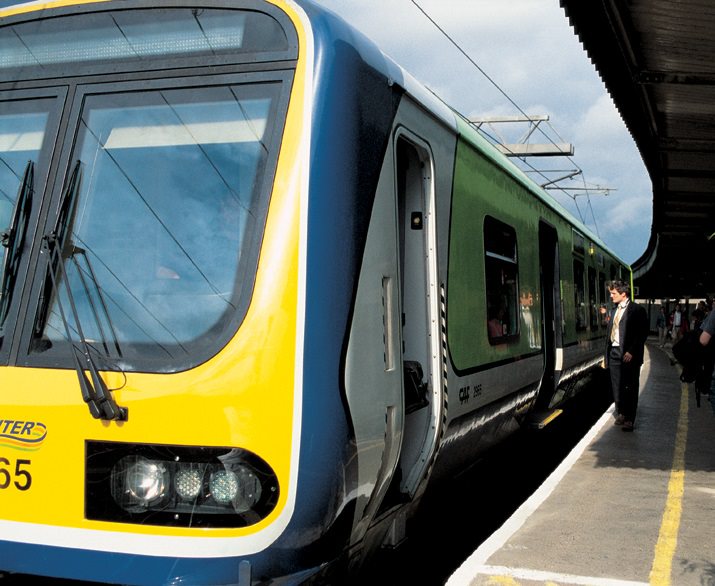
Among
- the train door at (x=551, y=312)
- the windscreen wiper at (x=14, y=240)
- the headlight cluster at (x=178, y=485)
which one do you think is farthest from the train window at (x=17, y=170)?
the train door at (x=551, y=312)

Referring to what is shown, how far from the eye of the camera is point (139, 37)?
12.6 ft

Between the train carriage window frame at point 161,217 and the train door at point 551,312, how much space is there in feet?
20.8

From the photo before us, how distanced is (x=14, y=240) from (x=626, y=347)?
7945 millimetres

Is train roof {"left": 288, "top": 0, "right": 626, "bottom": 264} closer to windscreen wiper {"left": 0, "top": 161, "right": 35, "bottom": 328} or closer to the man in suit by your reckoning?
windscreen wiper {"left": 0, "top": 161, "right": 35, "bottom": 328}

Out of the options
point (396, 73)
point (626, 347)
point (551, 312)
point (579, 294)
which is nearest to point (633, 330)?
point (626, 347)

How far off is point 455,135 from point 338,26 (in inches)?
73.8

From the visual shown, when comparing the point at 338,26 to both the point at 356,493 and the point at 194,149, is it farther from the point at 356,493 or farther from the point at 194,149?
the point at 356,493

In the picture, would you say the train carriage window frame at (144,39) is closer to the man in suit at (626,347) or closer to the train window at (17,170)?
the train window at (17,170)

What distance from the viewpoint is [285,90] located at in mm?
3582

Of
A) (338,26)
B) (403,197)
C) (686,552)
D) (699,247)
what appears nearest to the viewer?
(338,26)

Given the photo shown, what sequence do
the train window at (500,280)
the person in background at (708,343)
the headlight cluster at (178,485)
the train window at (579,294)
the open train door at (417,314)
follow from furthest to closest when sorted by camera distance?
1. the train window at (579,294)
2. the person in background at (708,343)
3. the train window at (500,280)
4. the open train door at (417,314)
5. the headlight cluster at (178,485)

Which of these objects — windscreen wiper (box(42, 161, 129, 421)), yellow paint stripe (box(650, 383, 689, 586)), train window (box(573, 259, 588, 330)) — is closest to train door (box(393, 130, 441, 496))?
yellow paint stripe (box(650, 383, 689, 586))

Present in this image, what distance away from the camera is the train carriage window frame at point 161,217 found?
3416 millimetres

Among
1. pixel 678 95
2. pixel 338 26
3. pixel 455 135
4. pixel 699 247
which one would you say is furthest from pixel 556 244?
pixel 699 247
